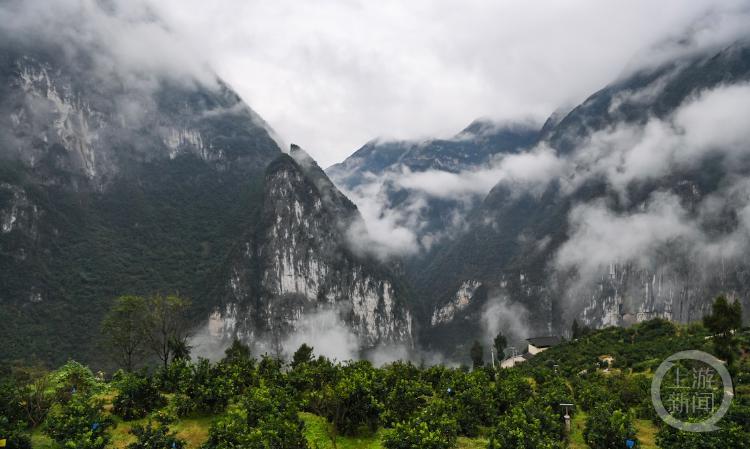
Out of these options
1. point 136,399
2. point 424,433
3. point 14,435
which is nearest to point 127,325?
point 136,399

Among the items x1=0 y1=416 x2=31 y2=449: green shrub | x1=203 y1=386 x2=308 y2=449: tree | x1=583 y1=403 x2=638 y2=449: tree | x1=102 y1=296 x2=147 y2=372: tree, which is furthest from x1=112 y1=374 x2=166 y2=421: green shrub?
x1=102 y1=296 x2=147 y2=372: tree

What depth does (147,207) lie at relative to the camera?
188 meters

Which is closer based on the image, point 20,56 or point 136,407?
point 136,407

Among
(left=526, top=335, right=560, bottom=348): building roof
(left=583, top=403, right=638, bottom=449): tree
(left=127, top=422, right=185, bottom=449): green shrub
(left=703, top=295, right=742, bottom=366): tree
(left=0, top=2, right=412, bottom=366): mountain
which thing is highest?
(left=0, top=2, right=412, bottom=366): mountain

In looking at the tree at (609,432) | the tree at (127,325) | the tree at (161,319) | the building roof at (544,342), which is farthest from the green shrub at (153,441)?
the building roof at (544,342)

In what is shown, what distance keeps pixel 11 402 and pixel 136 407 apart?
4.50 meters

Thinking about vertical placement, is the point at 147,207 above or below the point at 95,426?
above

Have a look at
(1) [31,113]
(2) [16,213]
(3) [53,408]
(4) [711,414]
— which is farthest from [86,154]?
(4) [711,414]

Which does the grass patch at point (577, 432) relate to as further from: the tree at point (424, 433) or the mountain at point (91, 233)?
the mountain at point (91, 233)

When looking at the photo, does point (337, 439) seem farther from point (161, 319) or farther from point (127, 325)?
point (127, 325)

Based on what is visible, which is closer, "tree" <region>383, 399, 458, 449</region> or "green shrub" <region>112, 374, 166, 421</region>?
"tree" <region>383, 399, 458, 449</region>

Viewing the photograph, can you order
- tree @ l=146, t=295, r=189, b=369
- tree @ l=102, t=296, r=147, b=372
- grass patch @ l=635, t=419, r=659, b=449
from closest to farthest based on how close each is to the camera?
1. grass patch @ l=635, t=419, r=659, b=449
2. tree @ l=146, t=295, r=189, b=369
3. tree @ l=102, t=296, r=147, b=372

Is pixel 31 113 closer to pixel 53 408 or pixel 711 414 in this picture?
pixel 53 408

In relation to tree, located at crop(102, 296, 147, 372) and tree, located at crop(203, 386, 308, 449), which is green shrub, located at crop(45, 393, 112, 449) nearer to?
A: tree, located at crop(203, 386, 308, 449)
